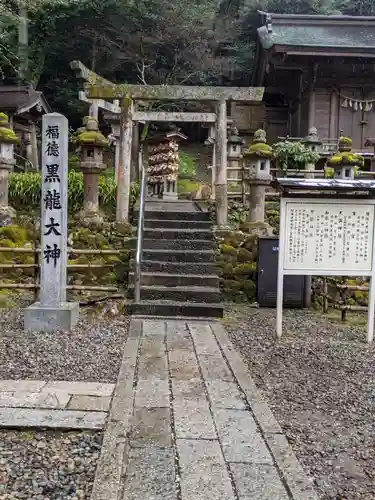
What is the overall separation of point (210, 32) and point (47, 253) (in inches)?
716

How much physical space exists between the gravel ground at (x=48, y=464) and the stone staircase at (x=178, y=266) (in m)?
3.93

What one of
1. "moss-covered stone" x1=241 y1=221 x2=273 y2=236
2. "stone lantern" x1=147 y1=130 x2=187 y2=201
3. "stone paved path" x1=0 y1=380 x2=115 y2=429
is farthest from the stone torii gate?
"stone paved path" x1=0 y1=380 x2=115 y2=429

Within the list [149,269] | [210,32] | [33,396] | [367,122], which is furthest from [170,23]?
[33,396]

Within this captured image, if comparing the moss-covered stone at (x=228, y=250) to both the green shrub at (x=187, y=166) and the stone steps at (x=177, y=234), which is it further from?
the green shrub at (x=187, y=166)

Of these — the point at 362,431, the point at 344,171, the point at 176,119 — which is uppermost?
the point at 176,119

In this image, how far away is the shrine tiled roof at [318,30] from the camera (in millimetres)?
15859

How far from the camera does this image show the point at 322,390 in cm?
419

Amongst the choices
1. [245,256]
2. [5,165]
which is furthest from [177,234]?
[5,165]

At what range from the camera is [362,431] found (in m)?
3.43

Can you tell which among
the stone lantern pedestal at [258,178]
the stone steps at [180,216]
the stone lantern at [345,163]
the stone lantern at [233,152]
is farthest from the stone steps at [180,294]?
the stone lantern at [233,152]

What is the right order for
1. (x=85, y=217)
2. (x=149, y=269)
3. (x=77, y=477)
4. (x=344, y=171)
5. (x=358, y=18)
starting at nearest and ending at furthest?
(x=77, y=477) → (x=149, y=269) → (x=85, y=217) → (x=344, y=171) → (x=358, y=18)

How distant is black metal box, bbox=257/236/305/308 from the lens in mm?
7977

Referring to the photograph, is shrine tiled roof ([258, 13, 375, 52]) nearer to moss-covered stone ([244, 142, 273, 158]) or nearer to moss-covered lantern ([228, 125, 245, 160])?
moss-covered lantern ([228, 125, 245, 160])

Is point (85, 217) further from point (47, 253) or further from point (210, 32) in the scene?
point (210, 32)
